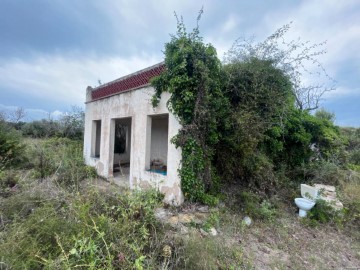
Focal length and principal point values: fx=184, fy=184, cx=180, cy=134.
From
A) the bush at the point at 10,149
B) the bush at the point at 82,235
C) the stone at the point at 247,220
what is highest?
the bush at the point at 10,149

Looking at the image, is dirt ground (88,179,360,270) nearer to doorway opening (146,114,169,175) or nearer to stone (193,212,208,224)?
stone (193,212,208,224)

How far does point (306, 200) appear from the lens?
16.4 feet

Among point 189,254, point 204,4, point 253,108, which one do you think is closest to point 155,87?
point 204,4

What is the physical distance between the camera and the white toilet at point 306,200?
488 centimetres

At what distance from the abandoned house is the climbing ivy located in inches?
11.6

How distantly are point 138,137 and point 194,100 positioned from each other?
2.42 meters

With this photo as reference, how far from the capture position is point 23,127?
57.0 ft

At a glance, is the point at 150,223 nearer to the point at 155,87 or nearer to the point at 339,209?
the point at 155,87

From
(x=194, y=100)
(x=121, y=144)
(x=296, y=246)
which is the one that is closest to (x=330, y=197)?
(x=296, y=246)

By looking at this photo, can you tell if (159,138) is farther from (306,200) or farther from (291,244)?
(291,244)

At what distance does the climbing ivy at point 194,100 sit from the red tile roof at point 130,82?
2.72ft

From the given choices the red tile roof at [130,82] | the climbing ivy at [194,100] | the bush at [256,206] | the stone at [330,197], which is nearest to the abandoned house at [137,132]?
the red tile roof at [130,82]

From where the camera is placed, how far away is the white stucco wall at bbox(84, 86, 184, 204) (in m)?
4.92

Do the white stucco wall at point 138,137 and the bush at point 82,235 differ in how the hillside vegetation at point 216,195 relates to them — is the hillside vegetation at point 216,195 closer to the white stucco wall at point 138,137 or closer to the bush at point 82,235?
the bush at point 82,235
